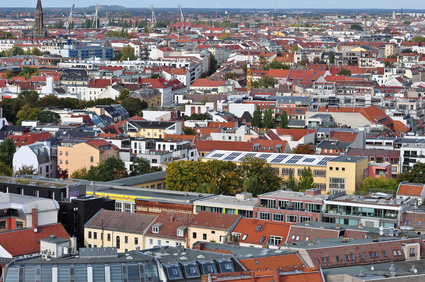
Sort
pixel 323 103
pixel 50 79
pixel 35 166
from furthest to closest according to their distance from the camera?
pixel 50 79 → pixel 323 103 → pixel 35 166

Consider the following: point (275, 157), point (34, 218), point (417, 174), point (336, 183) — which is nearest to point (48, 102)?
point (275, 157)

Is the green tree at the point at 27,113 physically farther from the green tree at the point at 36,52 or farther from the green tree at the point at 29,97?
the green tree at the point at 36,52

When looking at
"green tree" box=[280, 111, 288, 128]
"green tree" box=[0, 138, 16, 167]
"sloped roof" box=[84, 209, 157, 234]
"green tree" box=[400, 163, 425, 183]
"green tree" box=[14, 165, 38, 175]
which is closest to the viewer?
"sloped roof" box=[84, 209, 157, 234]

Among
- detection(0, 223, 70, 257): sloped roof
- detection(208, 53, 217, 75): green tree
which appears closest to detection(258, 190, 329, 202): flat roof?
detection(0, 223, 70, 257): sloped roof

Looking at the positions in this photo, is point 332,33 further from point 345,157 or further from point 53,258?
point 53,258

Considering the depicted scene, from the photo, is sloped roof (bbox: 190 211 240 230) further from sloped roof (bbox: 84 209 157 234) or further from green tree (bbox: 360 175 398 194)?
green tree (bbox: 360 175 398 194)

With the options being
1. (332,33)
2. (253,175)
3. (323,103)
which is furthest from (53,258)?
(332,33)
